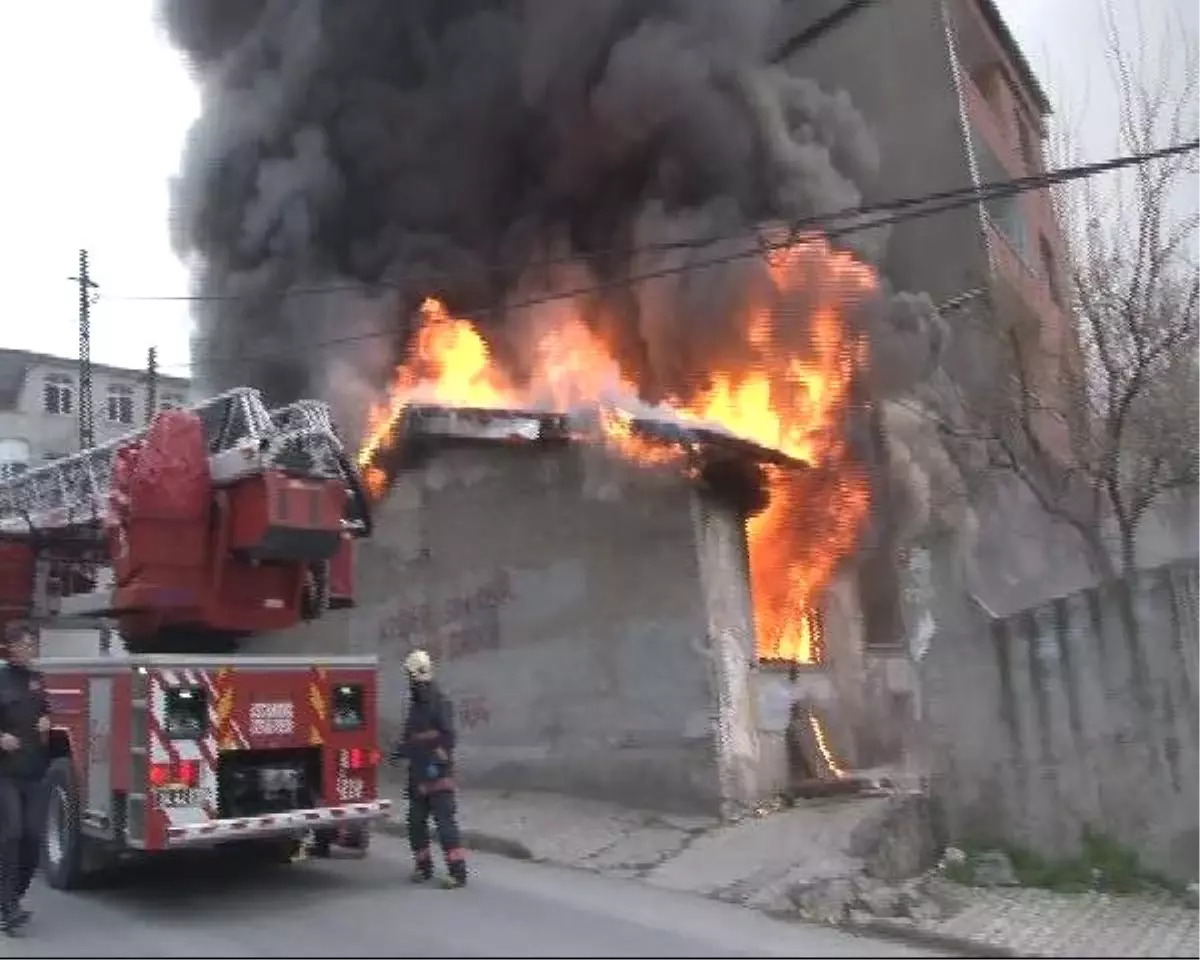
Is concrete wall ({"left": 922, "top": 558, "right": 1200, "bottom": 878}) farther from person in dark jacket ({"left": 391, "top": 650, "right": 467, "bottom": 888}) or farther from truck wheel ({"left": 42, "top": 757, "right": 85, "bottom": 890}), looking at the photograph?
truck wheel ({"left": 42, "top": 757, "right": 85, "bottom": 890})

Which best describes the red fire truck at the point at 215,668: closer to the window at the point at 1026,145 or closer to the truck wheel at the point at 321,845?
the truck wheel at the point at 321,845

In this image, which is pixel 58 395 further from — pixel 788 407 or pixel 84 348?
pixel 788 407

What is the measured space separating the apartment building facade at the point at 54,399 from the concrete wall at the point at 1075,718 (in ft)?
109

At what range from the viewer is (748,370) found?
11516 millimetres

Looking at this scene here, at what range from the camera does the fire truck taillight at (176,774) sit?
6.20 metres

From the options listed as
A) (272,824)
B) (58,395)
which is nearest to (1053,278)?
(272,824)

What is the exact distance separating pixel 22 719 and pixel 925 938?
508 centimetres

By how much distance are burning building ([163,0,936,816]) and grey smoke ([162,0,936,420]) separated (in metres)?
0.04

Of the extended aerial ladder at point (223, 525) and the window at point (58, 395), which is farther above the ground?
the window at point (58, 395)

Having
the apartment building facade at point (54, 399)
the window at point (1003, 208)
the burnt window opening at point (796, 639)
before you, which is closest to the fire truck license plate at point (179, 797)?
the burnt window opening at point (796, 639)

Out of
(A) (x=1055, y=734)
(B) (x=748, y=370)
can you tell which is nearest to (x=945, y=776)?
(A) (x=1055, y=734)

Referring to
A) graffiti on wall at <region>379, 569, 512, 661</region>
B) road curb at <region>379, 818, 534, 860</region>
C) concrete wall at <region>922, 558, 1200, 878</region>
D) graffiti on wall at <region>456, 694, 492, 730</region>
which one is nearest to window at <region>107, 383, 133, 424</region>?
graffiti on wall at <region>379, 569, 512, 661</region>

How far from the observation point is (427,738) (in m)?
7.19

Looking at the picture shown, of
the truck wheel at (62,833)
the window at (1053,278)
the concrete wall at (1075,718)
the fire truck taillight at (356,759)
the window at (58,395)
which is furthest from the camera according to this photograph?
the window at (58,395)
